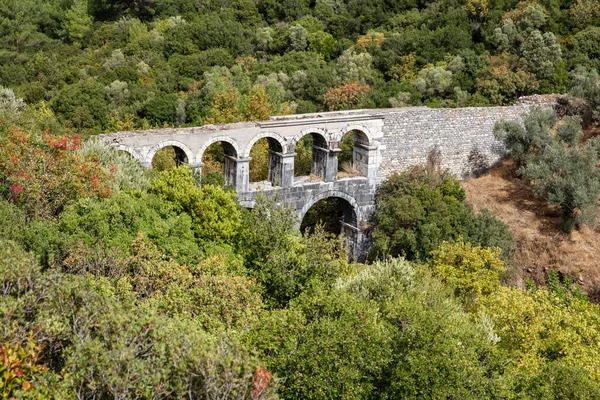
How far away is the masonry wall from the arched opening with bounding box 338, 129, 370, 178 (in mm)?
719

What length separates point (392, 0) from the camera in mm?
57500

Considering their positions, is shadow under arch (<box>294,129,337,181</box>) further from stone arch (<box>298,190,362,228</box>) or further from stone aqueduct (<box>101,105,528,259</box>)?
stone arch (<box>298,190,362,228</box>)

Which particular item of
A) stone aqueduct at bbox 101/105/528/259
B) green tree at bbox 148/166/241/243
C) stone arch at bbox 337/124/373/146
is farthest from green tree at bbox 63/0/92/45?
green tree at bbox 148/166/241/243

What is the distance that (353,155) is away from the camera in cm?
3344

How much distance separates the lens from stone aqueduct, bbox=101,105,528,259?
2888 centimetres

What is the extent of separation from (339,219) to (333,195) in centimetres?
230

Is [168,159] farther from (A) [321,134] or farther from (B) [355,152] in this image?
(B) [355,152]

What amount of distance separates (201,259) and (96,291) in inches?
223

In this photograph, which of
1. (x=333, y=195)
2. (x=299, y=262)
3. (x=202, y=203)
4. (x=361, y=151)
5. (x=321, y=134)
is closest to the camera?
(x=299, y=262)

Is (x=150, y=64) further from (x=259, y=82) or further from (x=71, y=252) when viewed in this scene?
(x=71, y=252)

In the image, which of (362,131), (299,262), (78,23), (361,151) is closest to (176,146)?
(362,131)

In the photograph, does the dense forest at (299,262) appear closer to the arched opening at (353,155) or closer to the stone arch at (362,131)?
the arched opening at (353,155)

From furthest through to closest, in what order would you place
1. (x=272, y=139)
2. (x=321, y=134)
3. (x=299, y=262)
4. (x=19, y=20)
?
(x=19, y=20)
(x=321, y=134)
(x=272, y=139)
(x=299, y=262)

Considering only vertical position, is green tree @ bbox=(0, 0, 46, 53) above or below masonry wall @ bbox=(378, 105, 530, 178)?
above
